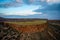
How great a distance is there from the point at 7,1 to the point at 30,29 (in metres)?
0.89

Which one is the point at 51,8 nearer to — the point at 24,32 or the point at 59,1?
the point at 59,1

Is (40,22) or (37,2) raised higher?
(37,2)

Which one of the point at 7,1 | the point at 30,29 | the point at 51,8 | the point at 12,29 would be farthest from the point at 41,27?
the point at 7,1

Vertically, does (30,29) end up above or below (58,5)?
below

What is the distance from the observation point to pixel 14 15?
273 centimetres

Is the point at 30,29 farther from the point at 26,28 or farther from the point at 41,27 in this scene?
the point at 41,27

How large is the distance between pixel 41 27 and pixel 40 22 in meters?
0.12

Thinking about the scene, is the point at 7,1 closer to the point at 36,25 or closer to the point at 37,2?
the point at 37,2

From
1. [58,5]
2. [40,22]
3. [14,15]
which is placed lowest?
[40,22]

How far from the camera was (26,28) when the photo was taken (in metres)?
2.70

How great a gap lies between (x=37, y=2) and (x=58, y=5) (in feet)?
1.72

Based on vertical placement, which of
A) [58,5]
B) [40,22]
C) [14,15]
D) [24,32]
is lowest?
[24,32]

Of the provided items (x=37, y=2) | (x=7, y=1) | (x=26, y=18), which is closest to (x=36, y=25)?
(x=26, y=18)

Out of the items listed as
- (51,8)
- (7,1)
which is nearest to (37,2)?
(51,8)
